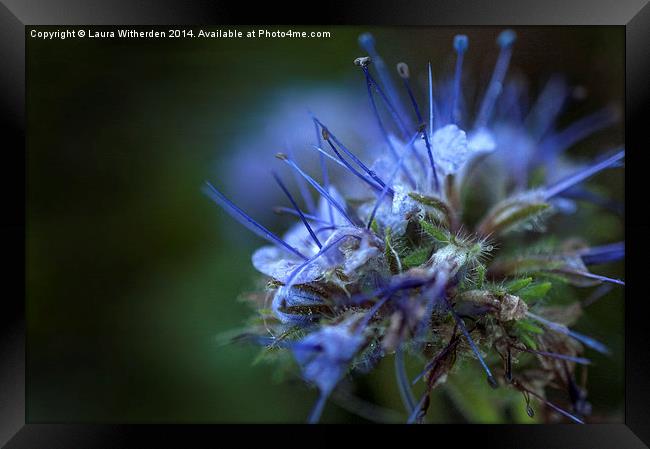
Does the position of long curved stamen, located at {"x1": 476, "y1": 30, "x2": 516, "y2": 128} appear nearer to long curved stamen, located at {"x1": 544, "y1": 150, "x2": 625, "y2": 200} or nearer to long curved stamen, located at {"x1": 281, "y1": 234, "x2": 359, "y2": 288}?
long curved stamen, located at {"x1": 544, "y1": 150, "x2": 625, "y2": 200}

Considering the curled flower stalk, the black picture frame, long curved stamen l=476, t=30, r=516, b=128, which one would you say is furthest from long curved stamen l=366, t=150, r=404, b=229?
long curved stamen l=476, t=30, r=516, b=128

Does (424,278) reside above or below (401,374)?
above

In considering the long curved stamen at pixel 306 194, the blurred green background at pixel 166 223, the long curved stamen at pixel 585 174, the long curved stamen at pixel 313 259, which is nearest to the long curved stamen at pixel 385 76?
the blurred green background at pixel 166 223
